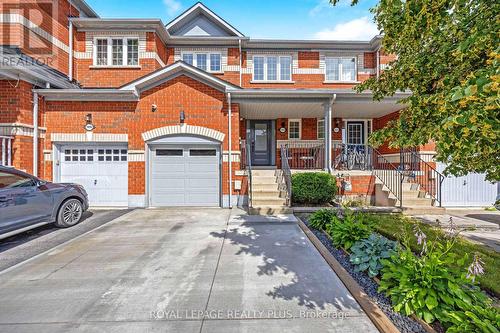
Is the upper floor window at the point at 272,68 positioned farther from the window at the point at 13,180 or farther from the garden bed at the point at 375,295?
the window at the point at 13,180

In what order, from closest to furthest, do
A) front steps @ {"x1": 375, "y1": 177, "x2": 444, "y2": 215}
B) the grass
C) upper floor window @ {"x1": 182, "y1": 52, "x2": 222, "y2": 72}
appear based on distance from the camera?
1. the grass
2. front steps @ {"x1": 375, "y1": 177, "x2": 444, "y2": 215}
3. upper floor window @ {"x1": 182, "y1": 52, "x2": 222, "y2": 72}

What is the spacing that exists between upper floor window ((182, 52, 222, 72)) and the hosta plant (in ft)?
37.9

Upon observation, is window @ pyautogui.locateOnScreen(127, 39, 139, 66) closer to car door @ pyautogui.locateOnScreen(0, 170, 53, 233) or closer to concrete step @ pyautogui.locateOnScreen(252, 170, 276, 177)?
concrete step @ pyautogui.locateOnScreen(252, 170, 276, 177)

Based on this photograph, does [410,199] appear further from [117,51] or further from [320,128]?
[117,51]

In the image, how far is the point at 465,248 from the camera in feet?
16.2

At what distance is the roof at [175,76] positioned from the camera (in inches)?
353

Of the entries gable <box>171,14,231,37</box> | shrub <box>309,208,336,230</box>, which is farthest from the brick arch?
gable <box>171,14,231,37</box>

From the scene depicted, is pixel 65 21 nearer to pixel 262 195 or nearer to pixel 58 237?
pixel 58 237

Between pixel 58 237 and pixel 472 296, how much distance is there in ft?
24.8

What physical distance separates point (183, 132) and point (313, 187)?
4938 mm

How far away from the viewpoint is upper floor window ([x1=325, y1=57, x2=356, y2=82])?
13711mm

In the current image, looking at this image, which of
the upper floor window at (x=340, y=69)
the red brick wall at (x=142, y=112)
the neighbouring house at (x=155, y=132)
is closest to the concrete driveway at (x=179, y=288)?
the neighbouring house at (x=155, y=132)

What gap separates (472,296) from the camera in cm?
278

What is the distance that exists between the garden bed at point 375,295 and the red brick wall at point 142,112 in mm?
5412
